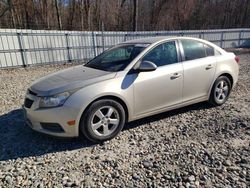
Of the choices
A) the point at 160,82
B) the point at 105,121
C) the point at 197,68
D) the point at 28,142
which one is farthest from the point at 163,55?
the point at 28,142

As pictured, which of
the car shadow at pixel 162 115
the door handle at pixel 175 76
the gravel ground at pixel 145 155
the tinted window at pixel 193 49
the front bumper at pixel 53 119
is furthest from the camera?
the tinted window at pixel 193 49

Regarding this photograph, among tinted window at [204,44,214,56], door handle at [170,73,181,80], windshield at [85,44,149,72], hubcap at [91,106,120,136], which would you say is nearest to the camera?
hubcap at [91,106,120,136]

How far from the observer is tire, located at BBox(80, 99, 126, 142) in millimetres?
3311

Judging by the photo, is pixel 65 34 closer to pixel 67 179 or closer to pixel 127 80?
pixel 127 80

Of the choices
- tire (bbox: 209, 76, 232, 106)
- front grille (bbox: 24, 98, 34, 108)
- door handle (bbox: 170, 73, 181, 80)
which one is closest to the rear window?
door handle (bbox: 170, 73, 181, 80)

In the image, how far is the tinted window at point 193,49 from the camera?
425cm

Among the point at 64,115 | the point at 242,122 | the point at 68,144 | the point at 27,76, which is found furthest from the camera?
the point at 27,76

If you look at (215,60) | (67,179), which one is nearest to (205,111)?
(215,60)

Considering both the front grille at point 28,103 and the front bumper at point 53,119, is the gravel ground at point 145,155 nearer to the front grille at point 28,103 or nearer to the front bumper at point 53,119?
the front bumper at point 53,119

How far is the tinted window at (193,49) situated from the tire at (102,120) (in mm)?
1721

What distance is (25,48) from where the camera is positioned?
10.9m

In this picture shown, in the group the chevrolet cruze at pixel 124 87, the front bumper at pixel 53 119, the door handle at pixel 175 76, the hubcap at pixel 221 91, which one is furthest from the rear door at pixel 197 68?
the front bumper at pixel 53 119

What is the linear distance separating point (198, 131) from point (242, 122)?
918mm

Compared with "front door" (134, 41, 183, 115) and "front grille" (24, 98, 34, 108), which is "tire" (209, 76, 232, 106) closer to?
"front door" (134, 41, 183, 115)
